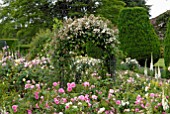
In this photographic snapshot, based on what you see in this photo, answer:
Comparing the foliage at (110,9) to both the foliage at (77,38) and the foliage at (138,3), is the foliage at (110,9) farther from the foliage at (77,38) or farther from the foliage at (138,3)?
the foliage at (77,38)

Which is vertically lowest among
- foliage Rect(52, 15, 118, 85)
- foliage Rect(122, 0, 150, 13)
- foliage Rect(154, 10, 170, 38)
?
foliage Rect(154, 10, 170, 38)

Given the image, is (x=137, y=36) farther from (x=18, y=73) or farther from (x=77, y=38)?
(x=18, y=73)

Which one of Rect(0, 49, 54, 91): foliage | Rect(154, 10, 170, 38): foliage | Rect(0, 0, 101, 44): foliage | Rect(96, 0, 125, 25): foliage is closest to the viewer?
Rect(0, 49, 54, 91): foliage

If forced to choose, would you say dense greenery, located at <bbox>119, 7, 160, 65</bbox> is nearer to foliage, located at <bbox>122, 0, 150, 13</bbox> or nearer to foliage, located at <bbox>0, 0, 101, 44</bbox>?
foliage, located at <bbox>0, 0, 101, 44</bbox>

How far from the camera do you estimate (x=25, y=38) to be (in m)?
25.2

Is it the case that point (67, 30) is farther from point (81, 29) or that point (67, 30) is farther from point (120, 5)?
point (120, 5)

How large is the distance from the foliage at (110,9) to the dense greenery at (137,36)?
12417 mm

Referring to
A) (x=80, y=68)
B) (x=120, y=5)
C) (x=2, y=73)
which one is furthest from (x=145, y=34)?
(x=120, y=5)

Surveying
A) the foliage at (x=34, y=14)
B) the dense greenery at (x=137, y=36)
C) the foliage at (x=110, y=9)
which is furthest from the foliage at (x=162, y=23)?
the dense greenery at (x=137, y=36)

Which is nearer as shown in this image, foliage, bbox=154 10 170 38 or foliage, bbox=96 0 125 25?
foliage, bbox=154 10 170 38

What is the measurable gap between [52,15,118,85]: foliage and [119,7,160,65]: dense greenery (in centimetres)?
520

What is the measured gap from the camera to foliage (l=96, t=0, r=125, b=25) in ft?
79.4

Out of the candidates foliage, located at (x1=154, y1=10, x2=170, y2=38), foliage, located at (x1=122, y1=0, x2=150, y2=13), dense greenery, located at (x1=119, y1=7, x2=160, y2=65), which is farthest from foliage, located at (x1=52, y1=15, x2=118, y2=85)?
foliage, located at (x1=122, y1=0, x2=150, y2=13)

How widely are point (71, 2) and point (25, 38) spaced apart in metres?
4.27
